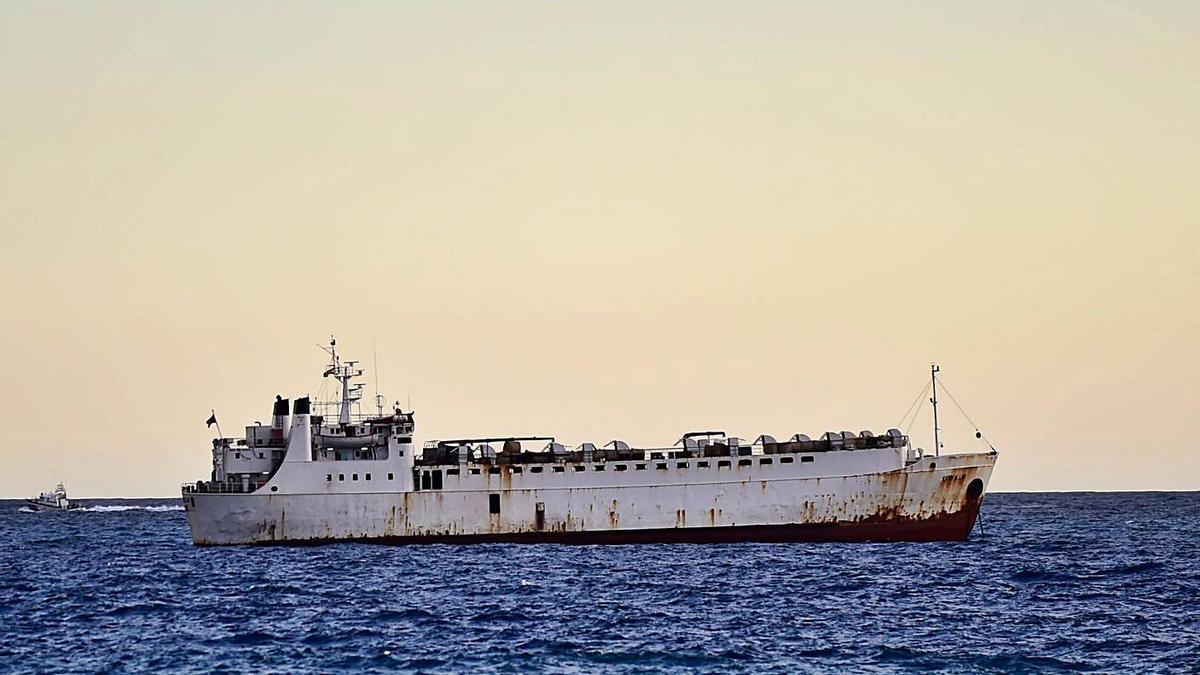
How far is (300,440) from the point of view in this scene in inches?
3108

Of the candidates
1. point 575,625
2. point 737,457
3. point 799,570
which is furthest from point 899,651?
point 737,457

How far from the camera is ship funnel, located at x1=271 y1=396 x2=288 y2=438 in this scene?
265 feet

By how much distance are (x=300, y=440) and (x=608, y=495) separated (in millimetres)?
16964

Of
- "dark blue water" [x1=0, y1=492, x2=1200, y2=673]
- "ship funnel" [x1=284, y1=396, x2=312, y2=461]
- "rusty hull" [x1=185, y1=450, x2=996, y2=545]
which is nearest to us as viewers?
"dark blue water" [x1=0, y1=492, x2=1200, y2=673]

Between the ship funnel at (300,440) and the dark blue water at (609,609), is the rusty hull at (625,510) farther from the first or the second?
the ship funnel at (300,440)

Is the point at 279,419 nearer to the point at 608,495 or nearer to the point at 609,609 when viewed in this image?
the point at 608,495

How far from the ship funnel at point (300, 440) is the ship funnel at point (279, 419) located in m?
1.19

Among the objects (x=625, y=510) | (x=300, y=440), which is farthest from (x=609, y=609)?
(x=300, y=440)

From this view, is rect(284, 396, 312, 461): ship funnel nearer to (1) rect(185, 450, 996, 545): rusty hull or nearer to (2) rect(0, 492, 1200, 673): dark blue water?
(1) rect(185, 450, 996, 545): rusty hull

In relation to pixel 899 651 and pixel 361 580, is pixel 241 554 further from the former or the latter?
pixel 899 651

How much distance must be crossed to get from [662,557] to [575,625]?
2385 centimetres

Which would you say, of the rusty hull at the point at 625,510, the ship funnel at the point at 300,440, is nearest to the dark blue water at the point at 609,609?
the rusty hull at the point at 625,510

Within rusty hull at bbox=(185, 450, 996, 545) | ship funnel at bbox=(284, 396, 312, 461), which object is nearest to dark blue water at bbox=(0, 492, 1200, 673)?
rusty hull at bbox=(185, 450, 996, 545)

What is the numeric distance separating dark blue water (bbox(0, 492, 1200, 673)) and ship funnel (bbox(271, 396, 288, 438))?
6.88m
